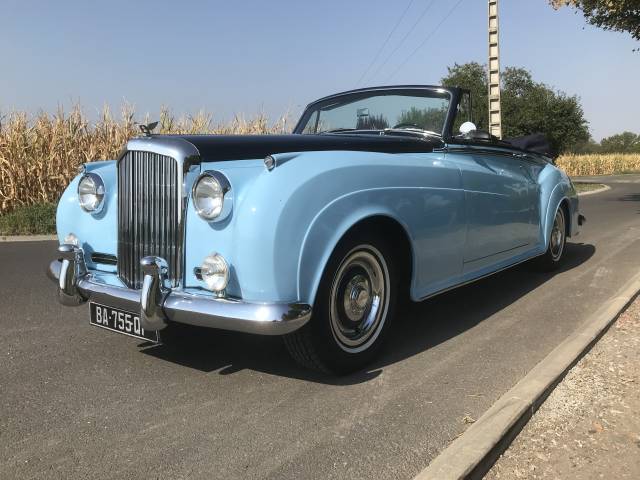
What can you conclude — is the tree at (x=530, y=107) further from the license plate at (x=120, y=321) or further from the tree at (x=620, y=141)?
the tree at (x=620, y=141)

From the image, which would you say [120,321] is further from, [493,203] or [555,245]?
[555,245]

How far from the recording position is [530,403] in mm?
2631

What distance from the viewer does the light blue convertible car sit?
2.68 metres

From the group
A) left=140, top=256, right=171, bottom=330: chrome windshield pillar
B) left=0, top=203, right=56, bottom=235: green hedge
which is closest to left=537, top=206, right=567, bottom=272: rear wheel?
left=140, top=256, right=171, bottom=330: chrome windshield pillar

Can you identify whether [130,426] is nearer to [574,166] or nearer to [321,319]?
[321,319]

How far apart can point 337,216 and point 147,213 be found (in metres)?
1.11

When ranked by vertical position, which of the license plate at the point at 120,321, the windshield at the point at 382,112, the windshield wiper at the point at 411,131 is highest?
the windshield at the point at 382,112

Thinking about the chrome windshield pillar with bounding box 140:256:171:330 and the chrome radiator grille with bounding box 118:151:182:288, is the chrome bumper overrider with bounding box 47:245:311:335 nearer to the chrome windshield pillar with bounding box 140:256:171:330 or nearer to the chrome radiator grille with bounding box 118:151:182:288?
the chrome windshield pillar with bounding box 140:256:171:330

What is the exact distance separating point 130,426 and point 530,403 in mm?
1920

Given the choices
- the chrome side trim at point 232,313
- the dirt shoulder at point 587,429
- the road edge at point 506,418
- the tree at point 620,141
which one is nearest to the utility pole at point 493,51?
the road edge at point 506,418

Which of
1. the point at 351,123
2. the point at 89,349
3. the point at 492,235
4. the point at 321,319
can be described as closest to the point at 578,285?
the point at 492,235

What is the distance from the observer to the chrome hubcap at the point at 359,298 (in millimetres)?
3076

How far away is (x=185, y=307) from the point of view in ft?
8.95

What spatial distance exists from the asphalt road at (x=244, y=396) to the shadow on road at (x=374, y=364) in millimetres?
16
